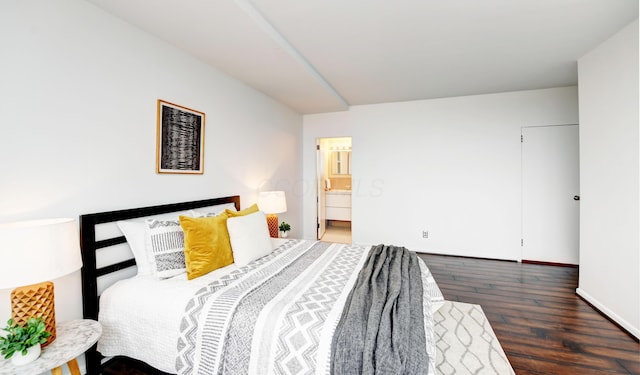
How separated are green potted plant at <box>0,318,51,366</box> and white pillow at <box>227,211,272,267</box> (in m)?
1.15

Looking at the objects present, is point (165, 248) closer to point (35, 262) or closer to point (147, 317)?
point (147, 317)

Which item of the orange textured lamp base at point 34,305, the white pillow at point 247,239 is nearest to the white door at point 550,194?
A: the white pillow at point 247,239

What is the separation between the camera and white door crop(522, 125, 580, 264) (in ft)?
12.8

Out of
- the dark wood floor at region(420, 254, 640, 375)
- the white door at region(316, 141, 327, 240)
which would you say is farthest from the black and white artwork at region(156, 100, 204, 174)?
the dark wood floor at region(420, 254, 640, 375)

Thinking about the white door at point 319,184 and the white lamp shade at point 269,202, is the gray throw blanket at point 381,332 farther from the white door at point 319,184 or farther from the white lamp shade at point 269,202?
the white door at point 319,184

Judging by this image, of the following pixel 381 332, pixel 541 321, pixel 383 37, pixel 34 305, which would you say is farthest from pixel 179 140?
pixel 541 321

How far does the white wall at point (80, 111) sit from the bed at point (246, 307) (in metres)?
0.18

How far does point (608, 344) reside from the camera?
2.12 metres

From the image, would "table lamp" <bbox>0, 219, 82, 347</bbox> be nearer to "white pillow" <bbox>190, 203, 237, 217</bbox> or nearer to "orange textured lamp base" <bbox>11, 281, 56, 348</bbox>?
"orange textured lamp base" <bbox>11, 281, 56, 348</bbox>

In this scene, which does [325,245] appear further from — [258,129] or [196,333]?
[258,129]

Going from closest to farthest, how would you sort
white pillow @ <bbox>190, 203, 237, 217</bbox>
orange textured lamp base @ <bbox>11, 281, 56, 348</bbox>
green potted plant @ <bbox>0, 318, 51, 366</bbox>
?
green potted plant @ <bbox>0, 318, 51, 366</bbox> < orange textured lamp base @ <bbox>11, 281, 56, 348</bbox> < white pillow @ <bbox>190, 203, 237, 217</bbox>

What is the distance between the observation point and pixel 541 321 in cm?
244

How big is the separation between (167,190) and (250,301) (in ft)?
4.64

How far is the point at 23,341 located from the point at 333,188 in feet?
20.4
